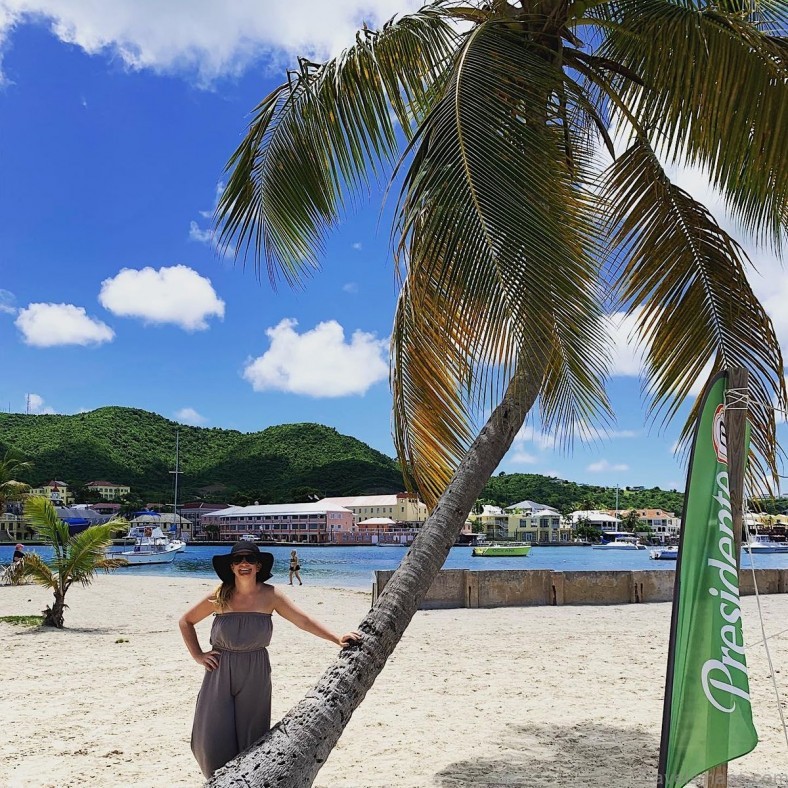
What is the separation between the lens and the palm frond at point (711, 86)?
15.0ft

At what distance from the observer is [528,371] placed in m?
4.09

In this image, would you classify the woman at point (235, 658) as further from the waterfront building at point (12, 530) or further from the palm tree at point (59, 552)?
the waterfront building at point (12, 530)

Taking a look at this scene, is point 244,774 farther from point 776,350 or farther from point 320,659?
point 320,659

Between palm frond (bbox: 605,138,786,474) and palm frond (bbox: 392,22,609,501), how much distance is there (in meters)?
0.68

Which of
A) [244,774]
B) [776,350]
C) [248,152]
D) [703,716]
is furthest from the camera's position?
[248,152]

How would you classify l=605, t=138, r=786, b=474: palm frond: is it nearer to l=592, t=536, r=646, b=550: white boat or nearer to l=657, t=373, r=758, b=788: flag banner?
l=657, t=373, r=758, b=788: flag banner

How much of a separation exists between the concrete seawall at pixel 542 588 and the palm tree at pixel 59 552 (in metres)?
5.69

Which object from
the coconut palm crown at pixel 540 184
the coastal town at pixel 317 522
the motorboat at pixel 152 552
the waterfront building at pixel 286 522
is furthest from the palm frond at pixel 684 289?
the waterfront building at pixel 286 522

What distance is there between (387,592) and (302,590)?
2257 centimetres

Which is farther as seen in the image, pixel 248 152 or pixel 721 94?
pixel 248 152

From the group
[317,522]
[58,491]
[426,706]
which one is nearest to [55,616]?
[426,706]

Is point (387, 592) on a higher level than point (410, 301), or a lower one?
lower

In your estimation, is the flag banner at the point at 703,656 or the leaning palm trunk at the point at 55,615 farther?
the leaning palm trunk at the point at 55,615

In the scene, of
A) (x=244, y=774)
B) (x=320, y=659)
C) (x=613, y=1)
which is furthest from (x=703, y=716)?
(x=320, y=659)
